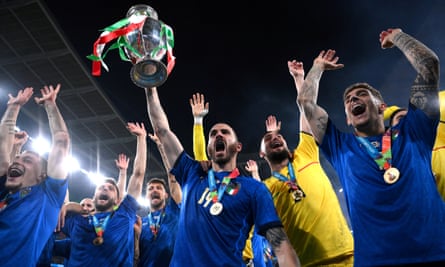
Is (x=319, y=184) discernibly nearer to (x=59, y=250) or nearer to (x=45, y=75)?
(x=59, y=250)

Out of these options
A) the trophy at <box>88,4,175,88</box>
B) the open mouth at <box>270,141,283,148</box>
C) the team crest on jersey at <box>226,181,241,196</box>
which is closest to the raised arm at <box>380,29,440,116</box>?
the team crest on jersey at <box>226,181,241,196</box>

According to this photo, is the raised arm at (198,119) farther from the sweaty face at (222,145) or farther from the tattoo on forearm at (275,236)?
the tattoo on forearm at (275,236)

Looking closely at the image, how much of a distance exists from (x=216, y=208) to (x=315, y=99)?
116 centimetres

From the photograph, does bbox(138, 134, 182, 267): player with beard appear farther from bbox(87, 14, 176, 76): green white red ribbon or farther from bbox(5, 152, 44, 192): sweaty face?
bbox(87, 14, 176, 76): green white red ribbon

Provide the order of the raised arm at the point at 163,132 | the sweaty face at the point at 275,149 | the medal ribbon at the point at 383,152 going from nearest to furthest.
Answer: the medal ribbon at the point at 383,152, the raised arm at the point at 163,132, the sweaty face at the point at 275,149

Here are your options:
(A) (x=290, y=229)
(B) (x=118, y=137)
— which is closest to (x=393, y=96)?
(B) (x=118, y=137)

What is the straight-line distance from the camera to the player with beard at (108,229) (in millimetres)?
4762

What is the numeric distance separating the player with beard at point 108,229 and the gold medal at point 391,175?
3.17 meters

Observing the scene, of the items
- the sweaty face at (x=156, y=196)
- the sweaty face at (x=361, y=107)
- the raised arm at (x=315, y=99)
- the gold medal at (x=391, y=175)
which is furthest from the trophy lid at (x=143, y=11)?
the sweaty face at (x=156, y=196)

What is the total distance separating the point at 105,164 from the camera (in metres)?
18.7

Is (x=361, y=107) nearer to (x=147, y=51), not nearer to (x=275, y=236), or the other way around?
(x=275, y=236)

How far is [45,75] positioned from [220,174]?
1023cm

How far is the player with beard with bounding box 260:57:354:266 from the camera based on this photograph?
128 inches

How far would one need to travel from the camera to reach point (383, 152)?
2623 mm
